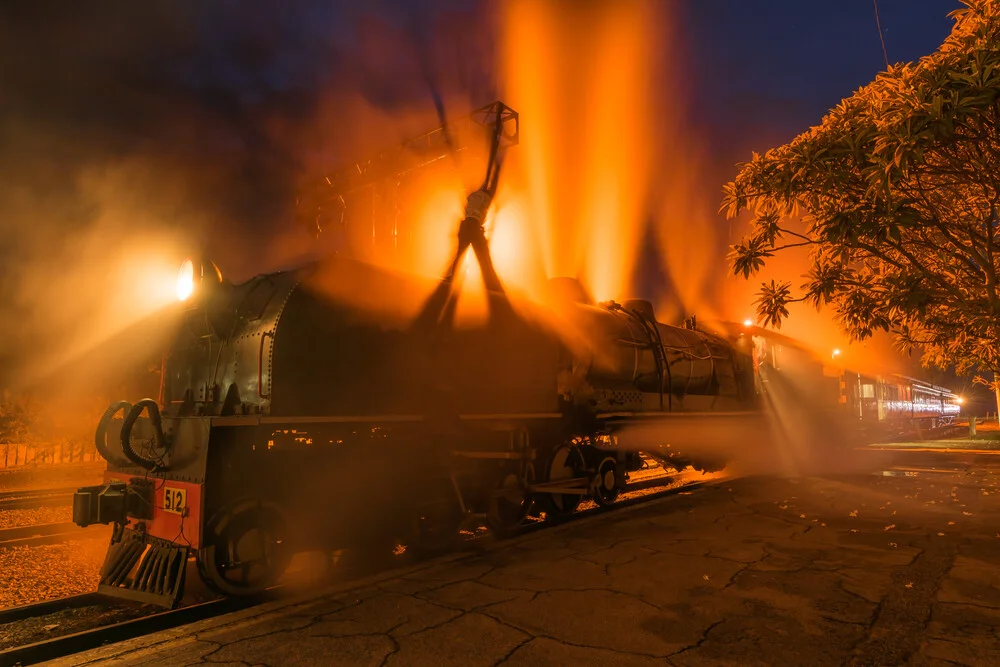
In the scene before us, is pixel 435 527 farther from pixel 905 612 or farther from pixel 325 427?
pixel 905 612

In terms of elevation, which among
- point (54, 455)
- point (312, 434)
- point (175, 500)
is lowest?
point (54, 455)

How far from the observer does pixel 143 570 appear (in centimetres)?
464

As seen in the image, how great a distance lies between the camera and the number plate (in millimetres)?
4535

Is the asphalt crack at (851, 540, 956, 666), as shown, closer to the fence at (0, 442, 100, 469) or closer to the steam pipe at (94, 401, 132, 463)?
the steam pipe at (94, 401, 132, 463)

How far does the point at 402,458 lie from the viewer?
5766 mm

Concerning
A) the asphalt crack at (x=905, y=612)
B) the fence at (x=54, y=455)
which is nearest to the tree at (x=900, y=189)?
the asphalt crack at (x=905, y=612)

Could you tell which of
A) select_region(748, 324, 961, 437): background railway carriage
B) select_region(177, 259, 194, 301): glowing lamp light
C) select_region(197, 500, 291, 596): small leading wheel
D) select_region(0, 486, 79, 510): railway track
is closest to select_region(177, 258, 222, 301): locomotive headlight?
select_region(177, 259, 194, 301): glowing lamp light

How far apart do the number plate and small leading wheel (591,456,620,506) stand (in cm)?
549

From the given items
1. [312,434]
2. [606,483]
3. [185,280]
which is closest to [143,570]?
[312,434]

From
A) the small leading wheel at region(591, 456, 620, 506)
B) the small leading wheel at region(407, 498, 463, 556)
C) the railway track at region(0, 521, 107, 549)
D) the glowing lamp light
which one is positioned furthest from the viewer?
the small leading wheel at region(591, 456, 620, 506)

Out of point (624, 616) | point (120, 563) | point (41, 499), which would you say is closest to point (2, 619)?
point (120, 563)

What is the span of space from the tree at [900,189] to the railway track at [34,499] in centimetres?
1152

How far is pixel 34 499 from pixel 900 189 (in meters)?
13.8

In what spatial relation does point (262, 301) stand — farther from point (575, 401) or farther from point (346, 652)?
point (575, 401)
